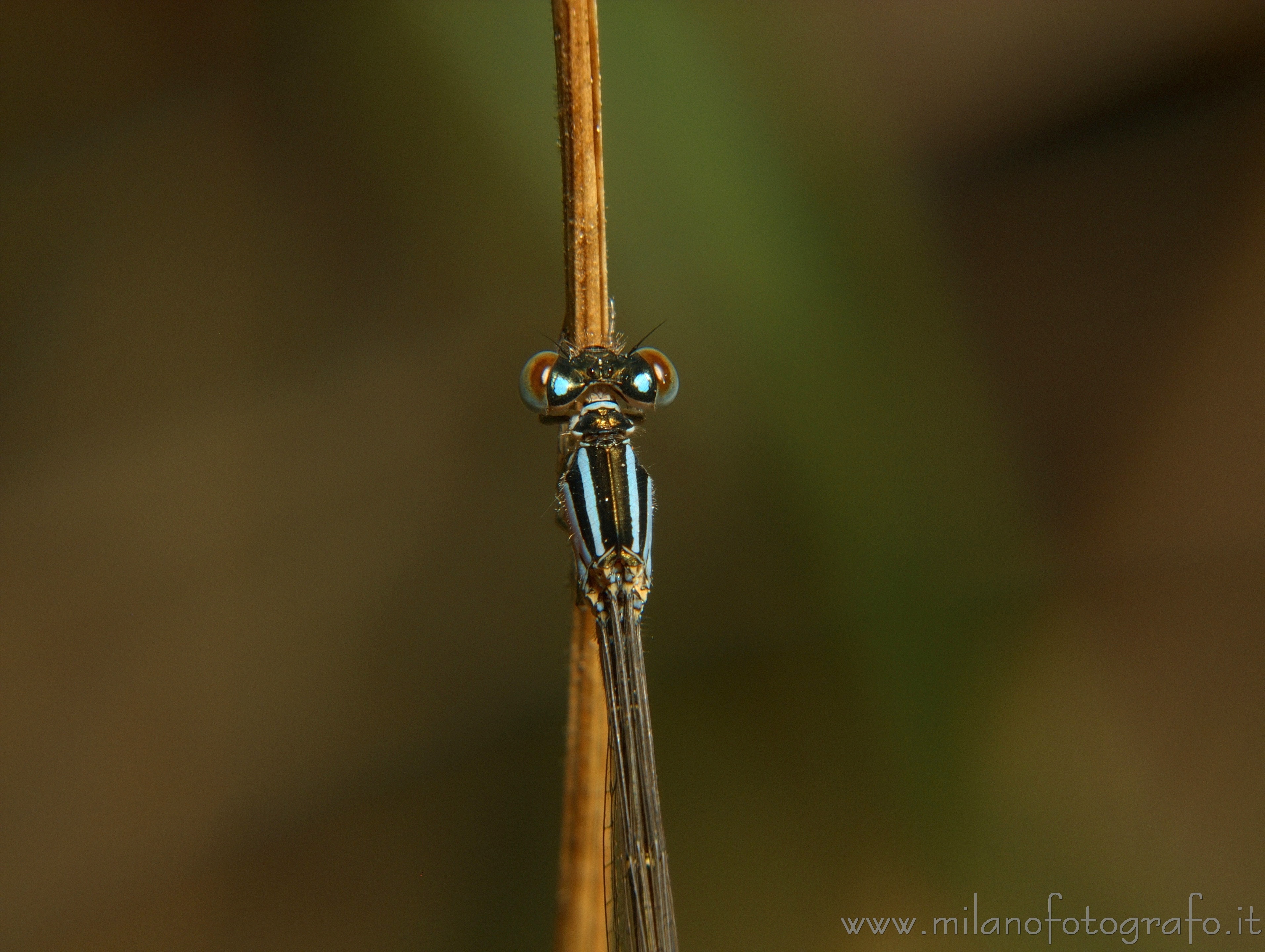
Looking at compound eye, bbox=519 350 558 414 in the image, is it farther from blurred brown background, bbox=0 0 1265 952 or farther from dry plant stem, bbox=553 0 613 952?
blurred brown background, bbox=0 0 1265 952

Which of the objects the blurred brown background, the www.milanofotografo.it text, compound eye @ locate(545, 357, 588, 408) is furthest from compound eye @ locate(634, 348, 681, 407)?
the www.milanofotografo.it text

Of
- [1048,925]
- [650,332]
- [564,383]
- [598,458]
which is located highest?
[650,332]

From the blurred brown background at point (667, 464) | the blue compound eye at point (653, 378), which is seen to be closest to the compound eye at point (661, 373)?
the blue compound eye at point (653, 378)

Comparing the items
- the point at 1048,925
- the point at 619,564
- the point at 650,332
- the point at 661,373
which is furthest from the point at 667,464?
the point at 1048,925

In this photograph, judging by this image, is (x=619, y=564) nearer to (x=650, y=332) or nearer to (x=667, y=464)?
(x=667, y=464)

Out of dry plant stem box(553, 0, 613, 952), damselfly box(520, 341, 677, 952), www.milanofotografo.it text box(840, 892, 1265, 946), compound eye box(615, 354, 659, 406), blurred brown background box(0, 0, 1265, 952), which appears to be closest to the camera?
dry plant stem box(553, 0, 613, 952)

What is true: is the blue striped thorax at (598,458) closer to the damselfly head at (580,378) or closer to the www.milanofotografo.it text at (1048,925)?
the damselfly head at (580,378)

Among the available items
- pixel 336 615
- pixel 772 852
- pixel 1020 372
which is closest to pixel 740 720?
pixel 772 852

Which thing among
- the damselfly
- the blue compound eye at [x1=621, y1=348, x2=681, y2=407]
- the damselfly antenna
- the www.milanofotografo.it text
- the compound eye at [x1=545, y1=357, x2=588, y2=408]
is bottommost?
the www.milanofotografo.it text
